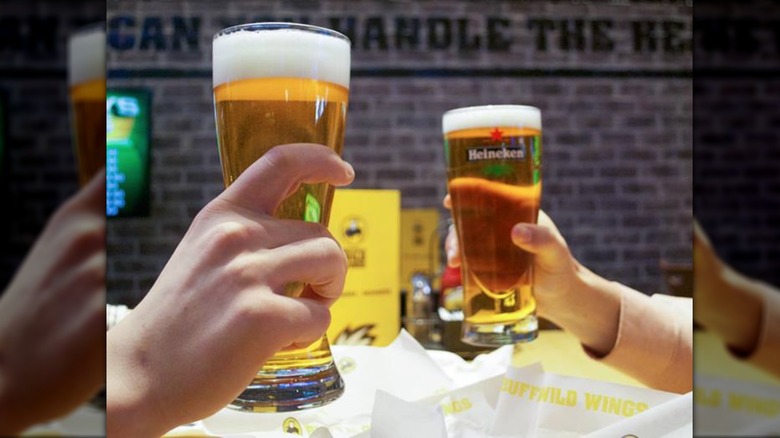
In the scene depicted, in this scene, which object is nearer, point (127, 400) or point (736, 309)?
point (736, 309)

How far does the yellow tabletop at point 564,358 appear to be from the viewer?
79 centimetres

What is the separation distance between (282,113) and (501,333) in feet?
1.44

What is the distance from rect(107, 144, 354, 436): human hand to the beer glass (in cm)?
3

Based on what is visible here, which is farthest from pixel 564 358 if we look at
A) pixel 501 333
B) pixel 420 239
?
pixel 420 239

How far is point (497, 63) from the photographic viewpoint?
3121mm

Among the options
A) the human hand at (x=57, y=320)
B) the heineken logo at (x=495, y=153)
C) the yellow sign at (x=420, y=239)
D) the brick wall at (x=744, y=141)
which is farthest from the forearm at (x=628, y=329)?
the yellow sign at (x=420, y=239)

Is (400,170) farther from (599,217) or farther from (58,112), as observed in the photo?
(58,112)

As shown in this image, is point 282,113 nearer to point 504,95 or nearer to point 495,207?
point 495,207

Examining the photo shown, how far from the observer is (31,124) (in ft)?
0.50

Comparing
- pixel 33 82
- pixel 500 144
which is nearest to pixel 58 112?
pixel 33 82

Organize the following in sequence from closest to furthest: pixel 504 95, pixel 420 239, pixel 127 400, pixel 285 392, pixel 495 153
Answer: pixel 127 400 < pixel 285 392 < pixel 495 153 < pixel 420 239 < pixel 504 95

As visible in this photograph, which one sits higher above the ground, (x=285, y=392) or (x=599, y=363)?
(x=285, y=392)

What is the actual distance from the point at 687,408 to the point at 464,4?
3.04m

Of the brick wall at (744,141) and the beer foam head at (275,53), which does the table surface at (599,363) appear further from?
the beer foam head at (275,53)
